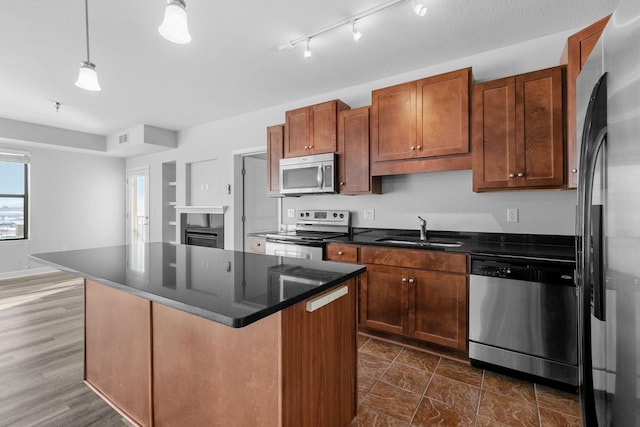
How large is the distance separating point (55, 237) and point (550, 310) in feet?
24.0

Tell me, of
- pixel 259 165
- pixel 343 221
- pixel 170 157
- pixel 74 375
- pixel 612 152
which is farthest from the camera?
pixel 170 157

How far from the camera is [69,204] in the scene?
5758 mm

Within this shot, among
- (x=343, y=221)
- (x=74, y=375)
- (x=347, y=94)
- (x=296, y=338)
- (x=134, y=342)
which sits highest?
(x=347, y=94)

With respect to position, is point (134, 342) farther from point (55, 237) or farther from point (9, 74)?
point (55, 237)

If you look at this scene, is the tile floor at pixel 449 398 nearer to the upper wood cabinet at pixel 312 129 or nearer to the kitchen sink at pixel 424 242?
the kitchen sink at pixel 424 242

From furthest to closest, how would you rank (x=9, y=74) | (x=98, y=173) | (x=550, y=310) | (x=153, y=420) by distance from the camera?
1. (x=98, y=173)
2. (x=9, y=74)
3. (x=550, y=310)
4. (x=153, y=420)

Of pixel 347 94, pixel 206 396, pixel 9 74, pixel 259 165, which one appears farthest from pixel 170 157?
pixel 206 396

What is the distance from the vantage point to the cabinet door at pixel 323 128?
3.16 m

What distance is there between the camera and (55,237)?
5.57 metres

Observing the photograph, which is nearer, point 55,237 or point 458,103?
point 458,103

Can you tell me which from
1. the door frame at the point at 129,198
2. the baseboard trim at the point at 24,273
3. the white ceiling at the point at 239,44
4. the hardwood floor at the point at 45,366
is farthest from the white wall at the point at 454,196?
the baseboard trim at the point at 24,273

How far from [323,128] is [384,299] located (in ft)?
6.05

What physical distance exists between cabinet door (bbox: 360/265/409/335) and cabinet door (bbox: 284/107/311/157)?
1564 millimetres

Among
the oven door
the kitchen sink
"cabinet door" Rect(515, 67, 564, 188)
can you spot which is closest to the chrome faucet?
the kitchen sink
